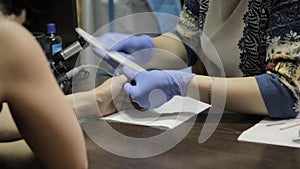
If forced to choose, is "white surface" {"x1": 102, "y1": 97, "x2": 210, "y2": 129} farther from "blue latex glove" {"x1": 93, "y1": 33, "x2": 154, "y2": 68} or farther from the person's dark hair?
the person's dark hair

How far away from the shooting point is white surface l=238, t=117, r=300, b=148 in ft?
3.02

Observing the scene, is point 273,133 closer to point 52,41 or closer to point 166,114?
point 166,114

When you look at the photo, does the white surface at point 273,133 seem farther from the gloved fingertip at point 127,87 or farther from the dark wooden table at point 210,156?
the gloved fingertip at point 127,87

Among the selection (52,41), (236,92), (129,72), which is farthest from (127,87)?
(52,41)

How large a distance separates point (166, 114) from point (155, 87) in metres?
0.08

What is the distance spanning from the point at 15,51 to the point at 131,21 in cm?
168

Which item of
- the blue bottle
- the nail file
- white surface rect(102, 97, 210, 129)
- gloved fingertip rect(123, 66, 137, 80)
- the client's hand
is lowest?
white surface rect(102, 97, 210, 129)

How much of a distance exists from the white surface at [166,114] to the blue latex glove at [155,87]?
2cm

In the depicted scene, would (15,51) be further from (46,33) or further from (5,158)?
(46,33)

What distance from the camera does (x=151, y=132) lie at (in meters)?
0.98

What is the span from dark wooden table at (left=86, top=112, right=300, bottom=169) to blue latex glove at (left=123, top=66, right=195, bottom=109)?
11 cm

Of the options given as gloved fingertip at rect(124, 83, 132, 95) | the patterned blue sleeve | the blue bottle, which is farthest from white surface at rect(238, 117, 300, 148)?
the blue bottle

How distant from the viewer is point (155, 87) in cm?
106

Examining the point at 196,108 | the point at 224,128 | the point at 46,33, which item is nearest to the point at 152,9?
the point at 46,33
